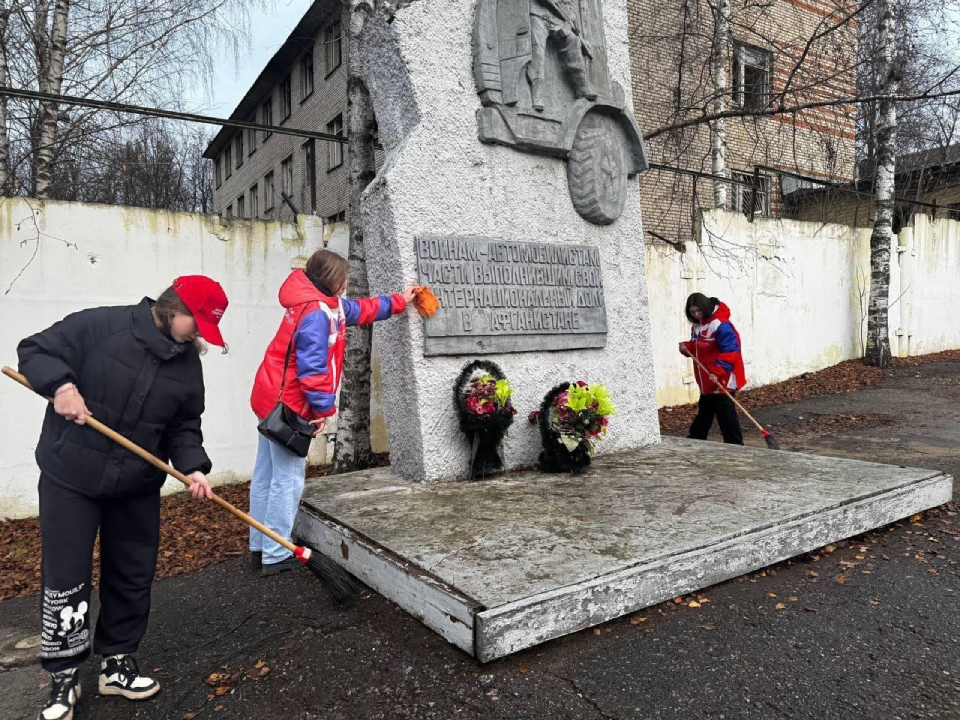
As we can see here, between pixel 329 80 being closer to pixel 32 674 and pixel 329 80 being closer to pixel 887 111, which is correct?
pixel 887 111

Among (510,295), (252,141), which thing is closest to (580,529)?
(510,295)

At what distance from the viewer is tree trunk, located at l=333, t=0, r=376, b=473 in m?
5.34

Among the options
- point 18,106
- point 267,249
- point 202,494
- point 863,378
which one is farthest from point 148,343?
point 863,378

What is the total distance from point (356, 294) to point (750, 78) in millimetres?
9594

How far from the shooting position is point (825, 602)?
9.55 feet

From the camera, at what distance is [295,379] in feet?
11.1

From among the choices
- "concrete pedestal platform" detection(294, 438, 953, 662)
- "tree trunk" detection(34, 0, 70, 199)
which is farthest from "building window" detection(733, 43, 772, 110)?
"tree trunk" detection(34, 0, 70, 199)

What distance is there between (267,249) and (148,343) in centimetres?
351

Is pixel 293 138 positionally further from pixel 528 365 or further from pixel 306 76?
pixel 528 365

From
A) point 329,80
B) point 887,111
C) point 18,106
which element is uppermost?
point 329,80

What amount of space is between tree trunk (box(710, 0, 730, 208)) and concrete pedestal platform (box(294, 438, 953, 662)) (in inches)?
192

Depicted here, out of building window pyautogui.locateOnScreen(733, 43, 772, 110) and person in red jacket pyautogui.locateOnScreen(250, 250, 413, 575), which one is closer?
person in red jacket pyautogui.locateOnScreen(250, 250, 413, 575)

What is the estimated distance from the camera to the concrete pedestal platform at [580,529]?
8.42ft

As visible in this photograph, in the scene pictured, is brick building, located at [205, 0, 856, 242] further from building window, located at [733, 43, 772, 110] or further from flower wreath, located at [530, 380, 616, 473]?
flower wreath, located at [530, 380, 616, 473]
